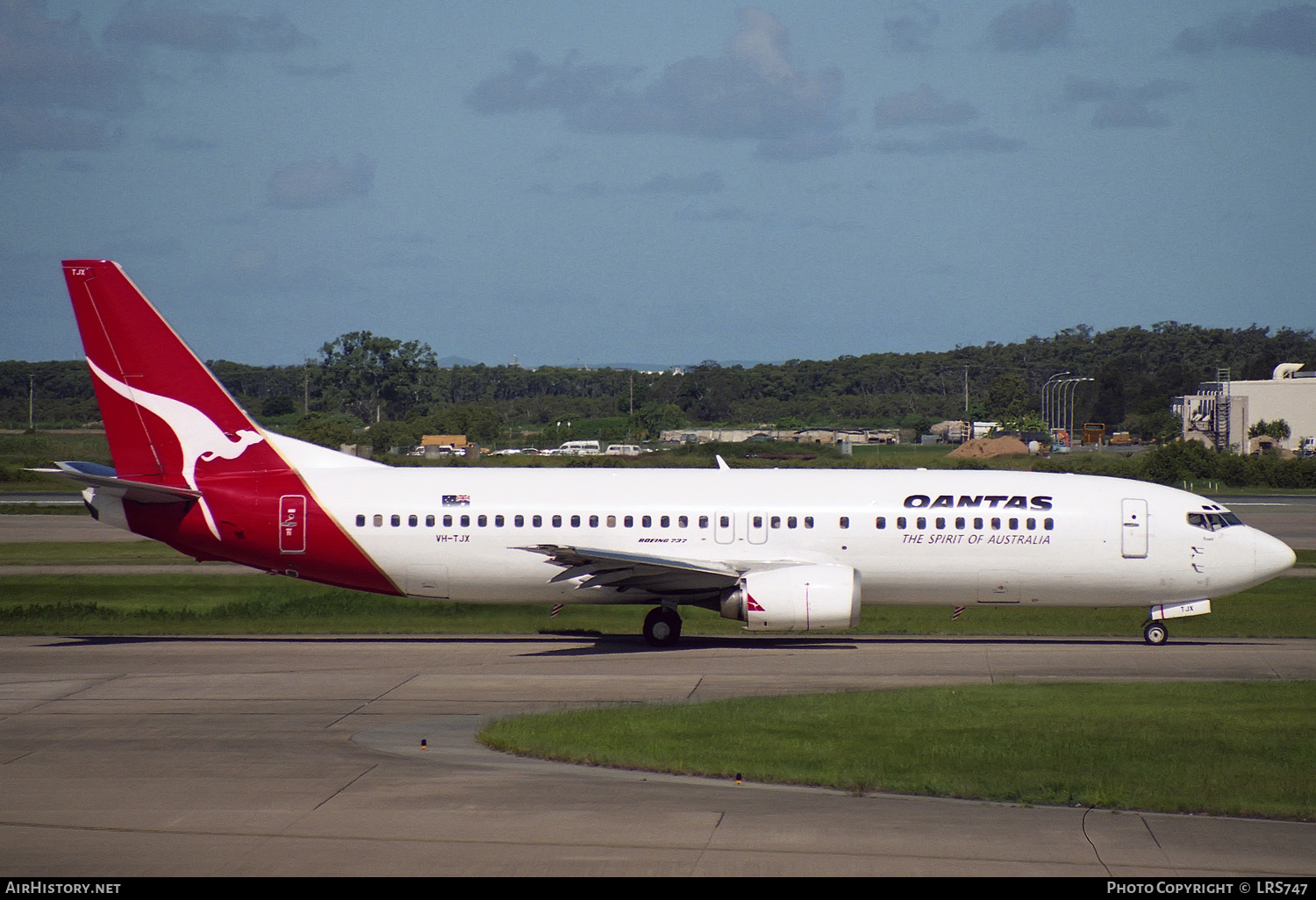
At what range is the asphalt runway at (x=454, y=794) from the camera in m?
12.0

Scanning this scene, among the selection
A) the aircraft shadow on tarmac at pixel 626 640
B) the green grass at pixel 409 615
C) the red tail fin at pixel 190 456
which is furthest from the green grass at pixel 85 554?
the red tail fin at pixel 190 456

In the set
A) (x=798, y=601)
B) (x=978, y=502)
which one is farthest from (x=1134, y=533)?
(x=798, y=601)

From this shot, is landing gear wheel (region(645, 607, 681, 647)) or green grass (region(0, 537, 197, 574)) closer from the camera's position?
landing gear wheel (region(645, 607, 681, 647))

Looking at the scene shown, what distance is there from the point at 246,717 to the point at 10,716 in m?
3.67

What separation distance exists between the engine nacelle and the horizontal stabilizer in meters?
12.1

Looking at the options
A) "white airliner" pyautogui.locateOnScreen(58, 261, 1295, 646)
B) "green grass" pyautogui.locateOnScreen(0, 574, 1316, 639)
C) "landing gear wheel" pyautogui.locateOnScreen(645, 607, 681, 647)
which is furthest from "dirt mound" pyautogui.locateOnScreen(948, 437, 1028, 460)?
"landing gear wheel" pyautogui.locateOnScreen(645, 607, 681, 647)

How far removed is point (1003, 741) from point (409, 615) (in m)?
18.6

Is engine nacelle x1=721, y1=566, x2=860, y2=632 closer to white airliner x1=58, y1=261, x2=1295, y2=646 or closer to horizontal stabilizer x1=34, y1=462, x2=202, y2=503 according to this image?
white airliner x1=58, y1=261, x2=1295, y2=646

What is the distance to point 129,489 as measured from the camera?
26547 millimetres

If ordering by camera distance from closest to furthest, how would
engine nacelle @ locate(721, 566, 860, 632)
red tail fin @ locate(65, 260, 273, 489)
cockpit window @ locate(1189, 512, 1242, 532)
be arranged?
engine nacelle @ locate(721, 566, 860, 632) < cockpit window @ locate(1189, 512, 1242, 532) < red tail fin @ locate(65, 260, 273, 489)

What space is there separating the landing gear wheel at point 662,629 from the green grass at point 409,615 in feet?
7.21

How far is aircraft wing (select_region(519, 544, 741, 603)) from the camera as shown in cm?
2577

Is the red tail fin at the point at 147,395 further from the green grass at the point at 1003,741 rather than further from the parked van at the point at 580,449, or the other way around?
the parked van at the point at 580,449

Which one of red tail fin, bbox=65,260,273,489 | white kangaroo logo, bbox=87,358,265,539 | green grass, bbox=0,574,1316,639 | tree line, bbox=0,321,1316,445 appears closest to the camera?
red tail fin, bbox=65,260,273,489
